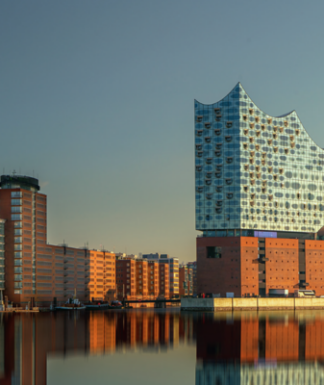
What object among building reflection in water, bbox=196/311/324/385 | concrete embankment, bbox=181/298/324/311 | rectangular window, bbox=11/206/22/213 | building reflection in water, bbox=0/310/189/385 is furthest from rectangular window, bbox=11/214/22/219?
building reflection in water, bbox=196/311/324/385

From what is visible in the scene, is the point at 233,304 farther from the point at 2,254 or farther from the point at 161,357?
the point at 161,357

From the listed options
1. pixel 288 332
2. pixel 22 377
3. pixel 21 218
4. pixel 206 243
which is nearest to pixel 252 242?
pixel 206 243

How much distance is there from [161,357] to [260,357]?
997 cm

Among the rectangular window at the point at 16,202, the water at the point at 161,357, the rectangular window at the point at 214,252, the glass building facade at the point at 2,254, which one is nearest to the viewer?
the water at the point at 161,357

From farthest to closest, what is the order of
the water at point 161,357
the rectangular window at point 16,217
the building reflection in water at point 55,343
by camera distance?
the rectangular window at point 16,217 < the building reflection in water at point 55,343 < the water at point 161,357

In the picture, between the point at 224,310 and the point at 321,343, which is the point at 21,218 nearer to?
the point at 224,310

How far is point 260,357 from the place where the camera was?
71.9 meters

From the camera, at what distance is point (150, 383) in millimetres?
56375

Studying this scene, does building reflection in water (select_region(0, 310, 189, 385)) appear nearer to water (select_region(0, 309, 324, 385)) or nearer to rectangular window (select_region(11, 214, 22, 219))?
water (select_region(0, 309, 324, 385))

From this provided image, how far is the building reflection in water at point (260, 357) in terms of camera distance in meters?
59.2

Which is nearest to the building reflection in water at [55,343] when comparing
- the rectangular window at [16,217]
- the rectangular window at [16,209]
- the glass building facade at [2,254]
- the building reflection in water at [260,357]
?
the building reflection in water at [260,357]

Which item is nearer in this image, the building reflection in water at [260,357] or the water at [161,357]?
the water at [161,357]

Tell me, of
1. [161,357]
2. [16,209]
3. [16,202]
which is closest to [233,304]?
[16,209]

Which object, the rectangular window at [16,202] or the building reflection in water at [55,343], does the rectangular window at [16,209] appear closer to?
the rectangular window at [16,202]
